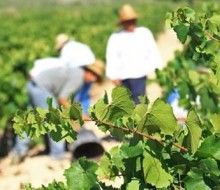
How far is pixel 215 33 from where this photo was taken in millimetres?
3172

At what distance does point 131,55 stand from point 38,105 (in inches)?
44.2

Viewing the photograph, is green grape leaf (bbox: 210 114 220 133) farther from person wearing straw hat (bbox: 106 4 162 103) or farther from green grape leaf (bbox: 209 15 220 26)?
person wearing straw hat (bbox: 106 4 162 103)

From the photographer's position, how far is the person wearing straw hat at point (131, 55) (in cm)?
797

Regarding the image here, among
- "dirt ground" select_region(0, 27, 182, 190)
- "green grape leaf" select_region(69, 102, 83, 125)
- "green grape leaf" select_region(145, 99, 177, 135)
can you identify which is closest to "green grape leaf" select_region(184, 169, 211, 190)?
"green grape leaf" select_region(145, 99, 177, 135)

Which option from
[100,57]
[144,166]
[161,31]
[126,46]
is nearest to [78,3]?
[161,31]

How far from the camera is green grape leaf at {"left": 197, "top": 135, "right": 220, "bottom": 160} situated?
9.32 ft

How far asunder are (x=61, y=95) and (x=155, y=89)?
21.5 feet

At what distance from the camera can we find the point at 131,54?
8016 millimetres

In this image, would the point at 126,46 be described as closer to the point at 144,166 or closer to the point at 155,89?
the point at 144,166

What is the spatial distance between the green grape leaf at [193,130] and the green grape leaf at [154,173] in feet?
0.45

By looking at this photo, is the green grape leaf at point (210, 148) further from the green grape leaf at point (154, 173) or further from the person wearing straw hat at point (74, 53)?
the person wearing straw hat at point (74, 53)

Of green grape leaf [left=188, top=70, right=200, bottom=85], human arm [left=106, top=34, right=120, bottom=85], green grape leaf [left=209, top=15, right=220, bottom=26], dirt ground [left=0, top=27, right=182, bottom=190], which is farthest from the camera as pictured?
human arm [left=106, top=34, right=120, bottom=85]

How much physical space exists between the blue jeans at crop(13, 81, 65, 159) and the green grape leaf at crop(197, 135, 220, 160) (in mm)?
5070

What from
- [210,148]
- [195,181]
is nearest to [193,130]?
[210,148]
